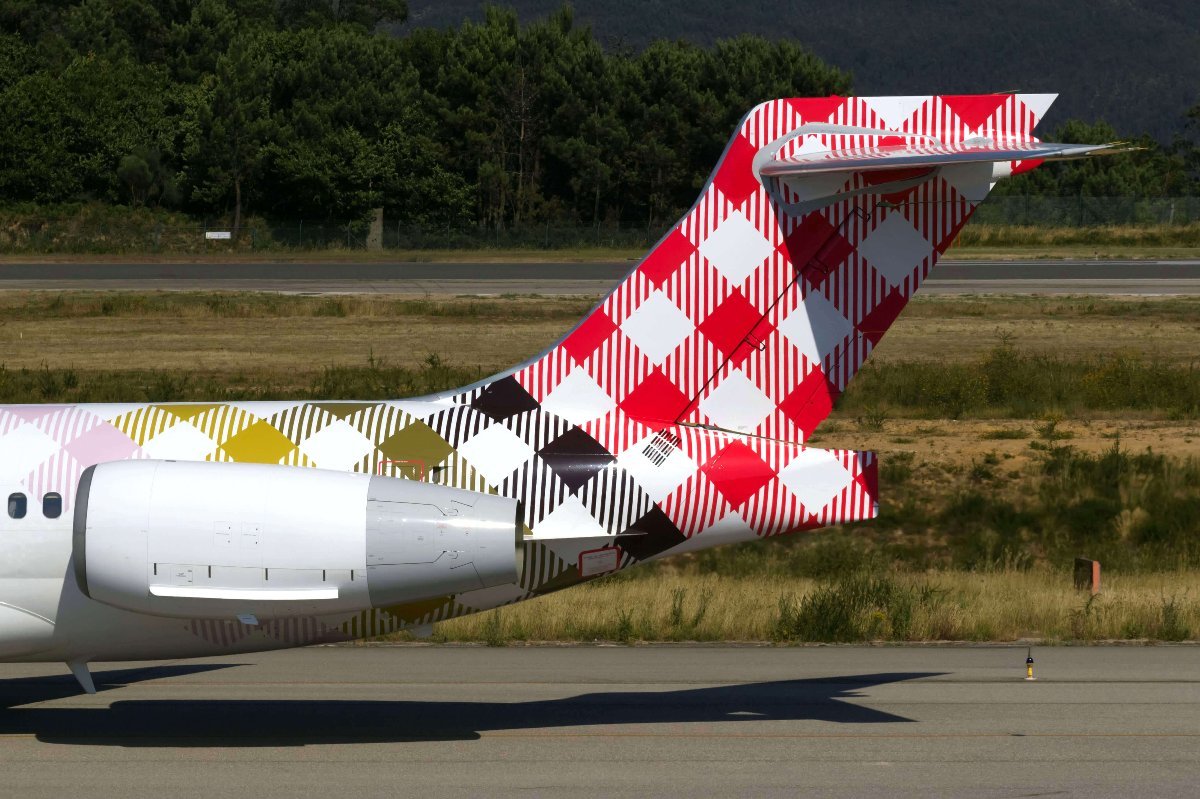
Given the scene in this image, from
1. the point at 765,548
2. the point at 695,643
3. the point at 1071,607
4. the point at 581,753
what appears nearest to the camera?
the point at 581,753

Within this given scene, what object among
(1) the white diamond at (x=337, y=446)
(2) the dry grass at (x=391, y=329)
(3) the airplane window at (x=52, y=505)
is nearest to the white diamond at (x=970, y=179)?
(1) the white diamond at (x=337, y=446)

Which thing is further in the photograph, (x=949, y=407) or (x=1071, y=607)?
(x=949, y=407)

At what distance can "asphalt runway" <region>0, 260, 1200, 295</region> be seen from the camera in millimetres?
63656

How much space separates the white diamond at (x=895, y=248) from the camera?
46.9 ft

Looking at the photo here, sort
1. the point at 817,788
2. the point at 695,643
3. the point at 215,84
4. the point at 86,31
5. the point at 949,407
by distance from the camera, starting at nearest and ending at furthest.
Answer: the point at 817,788 < the point at 695,643 < the point at 949,407 < the point at 215,84 < the point at 86,31

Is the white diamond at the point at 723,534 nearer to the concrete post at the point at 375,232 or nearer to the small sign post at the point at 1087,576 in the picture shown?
the small sign post at the point at 1087,576

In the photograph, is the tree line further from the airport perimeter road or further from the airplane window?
the airplane window

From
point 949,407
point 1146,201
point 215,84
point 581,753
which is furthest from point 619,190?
point 581,753

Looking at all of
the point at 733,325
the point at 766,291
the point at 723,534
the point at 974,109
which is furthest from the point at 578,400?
the point at 974,109

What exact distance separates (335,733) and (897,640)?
7376mm

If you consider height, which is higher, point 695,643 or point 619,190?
point 619,190

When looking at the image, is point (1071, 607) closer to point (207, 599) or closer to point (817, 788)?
point (817, 788)

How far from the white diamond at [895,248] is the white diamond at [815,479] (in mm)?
1867

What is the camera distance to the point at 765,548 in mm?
27203
